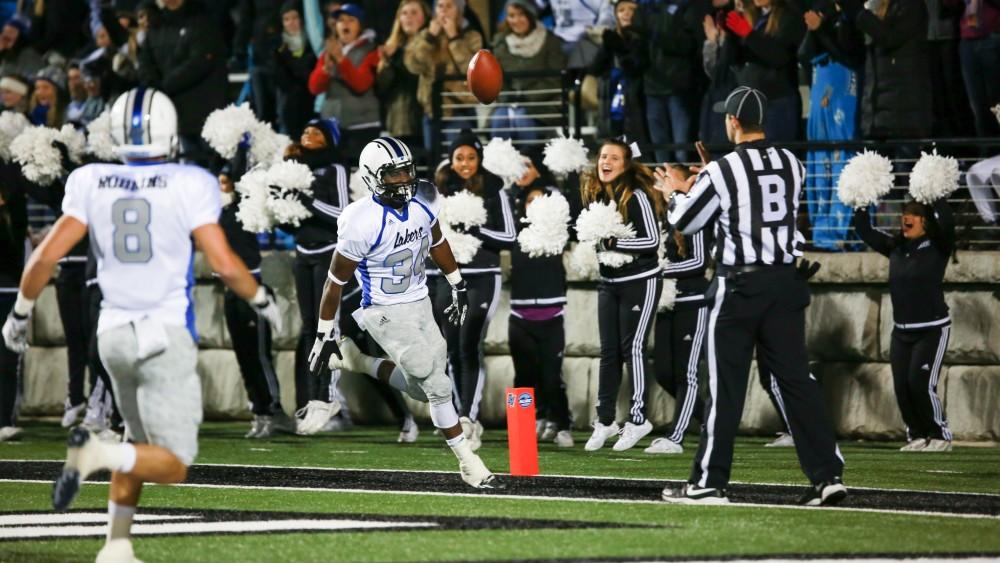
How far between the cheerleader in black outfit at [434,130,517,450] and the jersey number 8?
18.4ft

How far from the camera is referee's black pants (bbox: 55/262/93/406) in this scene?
13898mm

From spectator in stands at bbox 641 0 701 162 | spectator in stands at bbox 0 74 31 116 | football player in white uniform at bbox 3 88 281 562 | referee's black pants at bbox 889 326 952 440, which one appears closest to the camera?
football player in white uniform at bbox 3 88 281 562

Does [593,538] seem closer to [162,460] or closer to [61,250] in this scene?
[162,460]

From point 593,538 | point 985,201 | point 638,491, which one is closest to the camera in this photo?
point 593,538

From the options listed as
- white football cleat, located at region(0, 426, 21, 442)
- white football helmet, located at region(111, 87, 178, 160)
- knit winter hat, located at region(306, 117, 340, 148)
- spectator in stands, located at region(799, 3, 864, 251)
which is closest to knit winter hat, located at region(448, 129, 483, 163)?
knit winter hat, located at region(306, 117, 340, 148)

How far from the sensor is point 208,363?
1499 centimetres

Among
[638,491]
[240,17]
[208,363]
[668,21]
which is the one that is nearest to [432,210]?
[638,491]

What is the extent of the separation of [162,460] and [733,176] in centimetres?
317

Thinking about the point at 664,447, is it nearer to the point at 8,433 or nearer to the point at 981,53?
the point at 981,53

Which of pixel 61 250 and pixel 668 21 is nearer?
pixel 61 250

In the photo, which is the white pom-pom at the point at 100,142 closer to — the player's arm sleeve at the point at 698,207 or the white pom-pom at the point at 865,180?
the white pom-pom at the point at 865,180

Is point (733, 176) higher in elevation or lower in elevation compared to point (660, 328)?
higher

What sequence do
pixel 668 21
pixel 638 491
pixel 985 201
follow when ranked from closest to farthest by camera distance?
pixel 638 491, pixel 985 201, pixel 668 21

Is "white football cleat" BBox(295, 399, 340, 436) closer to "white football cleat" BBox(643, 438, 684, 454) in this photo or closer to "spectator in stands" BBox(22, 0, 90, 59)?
"white football cleat" BBox(643, 438, 684, 454)
